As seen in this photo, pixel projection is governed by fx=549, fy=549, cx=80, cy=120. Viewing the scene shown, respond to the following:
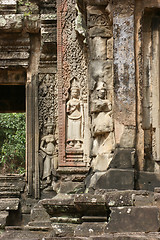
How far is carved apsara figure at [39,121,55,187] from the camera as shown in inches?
430

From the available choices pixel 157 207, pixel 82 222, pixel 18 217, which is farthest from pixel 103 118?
pixel 18 217

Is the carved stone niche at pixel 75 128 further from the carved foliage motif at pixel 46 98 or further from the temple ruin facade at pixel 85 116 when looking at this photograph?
the carved foliage motif at pixel 46 98

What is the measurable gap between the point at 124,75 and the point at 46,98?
175 inches

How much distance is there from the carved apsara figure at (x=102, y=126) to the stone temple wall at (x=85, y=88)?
1 cm

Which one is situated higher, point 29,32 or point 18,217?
point 29,32

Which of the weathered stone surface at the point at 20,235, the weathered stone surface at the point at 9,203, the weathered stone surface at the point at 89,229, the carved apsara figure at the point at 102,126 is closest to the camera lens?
the weathered stone surface at the point at 89,229

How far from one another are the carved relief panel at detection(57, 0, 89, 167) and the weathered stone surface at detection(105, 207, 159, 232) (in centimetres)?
502

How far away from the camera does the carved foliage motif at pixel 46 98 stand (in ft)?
36.6

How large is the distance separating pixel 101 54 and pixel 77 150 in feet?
10.3

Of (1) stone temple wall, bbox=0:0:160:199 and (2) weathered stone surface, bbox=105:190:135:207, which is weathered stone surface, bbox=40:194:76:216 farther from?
(1) stone temple wall, bbox=0:0:160:199

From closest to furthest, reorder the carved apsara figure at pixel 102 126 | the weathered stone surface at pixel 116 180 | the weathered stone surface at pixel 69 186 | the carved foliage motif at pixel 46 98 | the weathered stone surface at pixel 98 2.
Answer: the weathered stone surface at pixel 116 180, the carved apsara figure at pixel 102 126, the weathered stone surface at pixel 98 2, the weathered stone surface at pixel 69 186, the carved foliage motif at pixel 46 98

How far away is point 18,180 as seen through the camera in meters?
11.4

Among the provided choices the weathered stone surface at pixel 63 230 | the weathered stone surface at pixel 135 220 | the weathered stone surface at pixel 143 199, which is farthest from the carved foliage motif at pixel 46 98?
the weathered stone surface at pixel 135 220

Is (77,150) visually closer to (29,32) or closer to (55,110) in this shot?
(55,110)
